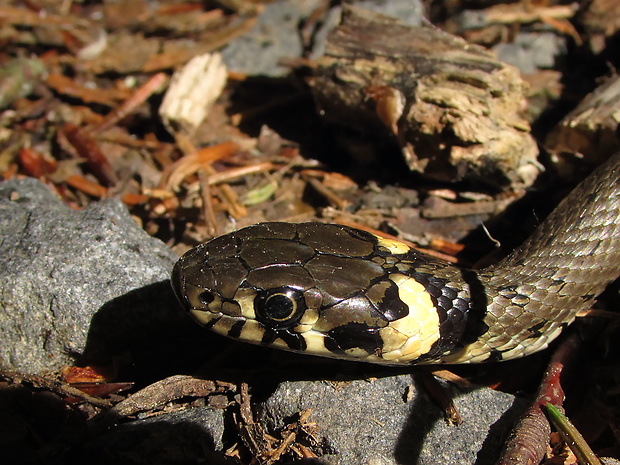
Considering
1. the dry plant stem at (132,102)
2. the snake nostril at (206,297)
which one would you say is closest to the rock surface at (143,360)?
the snake nostril at (206,297)

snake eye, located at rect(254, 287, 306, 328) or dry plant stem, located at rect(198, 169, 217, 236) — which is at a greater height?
snake eye, located at rect(254, 287, 306, 328)

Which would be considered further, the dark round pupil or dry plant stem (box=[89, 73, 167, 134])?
dry plant stem (box=[89, 73, 167, 134])

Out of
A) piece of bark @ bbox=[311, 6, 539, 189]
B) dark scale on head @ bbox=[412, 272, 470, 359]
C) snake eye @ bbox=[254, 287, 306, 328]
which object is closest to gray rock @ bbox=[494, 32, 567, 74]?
piece of bark @ bbox=[311, 6, 539, 189]

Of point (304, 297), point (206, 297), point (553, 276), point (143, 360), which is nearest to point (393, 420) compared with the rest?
point (304, 297)

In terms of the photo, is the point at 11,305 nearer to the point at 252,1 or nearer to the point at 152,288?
the point at 152,288

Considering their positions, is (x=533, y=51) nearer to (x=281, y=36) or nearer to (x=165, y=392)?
(x=281, y=36)

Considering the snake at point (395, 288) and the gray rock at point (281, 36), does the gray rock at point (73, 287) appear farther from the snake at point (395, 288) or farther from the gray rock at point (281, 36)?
the gray rock at point (281, 36)

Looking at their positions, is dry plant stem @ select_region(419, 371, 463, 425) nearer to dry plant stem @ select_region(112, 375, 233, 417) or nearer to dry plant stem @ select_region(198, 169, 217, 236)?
dry plant stem @ select_region(112, 375, 233, 417)
